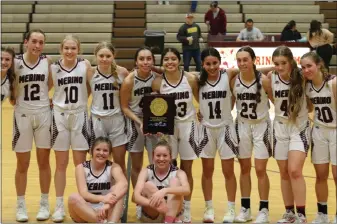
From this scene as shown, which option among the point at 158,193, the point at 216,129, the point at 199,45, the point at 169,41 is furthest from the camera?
the point at 169,41

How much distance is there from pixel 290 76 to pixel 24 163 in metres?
2.44

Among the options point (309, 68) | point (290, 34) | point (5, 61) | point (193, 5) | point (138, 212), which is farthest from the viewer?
point (193, 5)

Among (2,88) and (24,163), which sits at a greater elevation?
(2,88)

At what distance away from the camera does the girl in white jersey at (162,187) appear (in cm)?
502

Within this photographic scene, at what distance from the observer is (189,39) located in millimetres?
13625

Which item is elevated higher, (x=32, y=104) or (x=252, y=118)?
(x=32, y=104)

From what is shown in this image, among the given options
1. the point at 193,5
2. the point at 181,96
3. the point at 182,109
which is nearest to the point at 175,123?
the point at 182,109

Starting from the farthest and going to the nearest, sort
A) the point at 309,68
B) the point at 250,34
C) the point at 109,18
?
the point at 109,18
the point at 250,34
the point at 309,68

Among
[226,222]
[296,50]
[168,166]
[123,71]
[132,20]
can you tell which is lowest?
[226,222]

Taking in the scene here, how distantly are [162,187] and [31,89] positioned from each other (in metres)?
1.42

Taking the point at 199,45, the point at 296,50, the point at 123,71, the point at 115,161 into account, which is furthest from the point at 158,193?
the point at 199,45

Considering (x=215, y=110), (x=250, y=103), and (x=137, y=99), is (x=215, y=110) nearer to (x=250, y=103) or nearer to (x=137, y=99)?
(x=250, y=103)

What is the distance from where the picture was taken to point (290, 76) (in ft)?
17.0

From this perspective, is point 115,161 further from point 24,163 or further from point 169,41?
point 169,41
